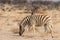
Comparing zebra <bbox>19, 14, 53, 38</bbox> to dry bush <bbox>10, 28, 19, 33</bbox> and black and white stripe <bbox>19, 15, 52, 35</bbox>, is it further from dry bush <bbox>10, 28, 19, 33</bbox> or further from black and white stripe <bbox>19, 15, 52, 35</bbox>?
dry bush <bbox>10, 28, 19, 33</bbox>

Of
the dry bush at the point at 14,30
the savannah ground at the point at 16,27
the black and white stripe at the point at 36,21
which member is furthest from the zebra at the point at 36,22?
the dry bush at the point at 14,30

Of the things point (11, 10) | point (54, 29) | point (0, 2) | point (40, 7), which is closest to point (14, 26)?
point (54, 29)

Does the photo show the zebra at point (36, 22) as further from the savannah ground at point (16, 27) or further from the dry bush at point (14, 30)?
the dry bush at point (14, 30)

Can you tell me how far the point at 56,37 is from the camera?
573cm

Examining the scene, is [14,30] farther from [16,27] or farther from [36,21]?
[36,21]

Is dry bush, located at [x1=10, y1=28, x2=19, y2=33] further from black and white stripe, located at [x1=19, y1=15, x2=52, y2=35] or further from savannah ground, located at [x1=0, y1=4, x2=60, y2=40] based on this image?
black and white stripe, located at [x1=19, y1=15, x2=52, y2=35]

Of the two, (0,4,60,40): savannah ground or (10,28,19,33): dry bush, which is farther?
(10,28,19,33): dry bush

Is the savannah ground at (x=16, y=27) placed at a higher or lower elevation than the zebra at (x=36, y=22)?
lower

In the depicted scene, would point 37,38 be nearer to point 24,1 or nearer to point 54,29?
point 54,29

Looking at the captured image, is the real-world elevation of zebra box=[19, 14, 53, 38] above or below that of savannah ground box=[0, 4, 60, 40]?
above

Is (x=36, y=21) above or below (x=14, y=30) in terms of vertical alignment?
above

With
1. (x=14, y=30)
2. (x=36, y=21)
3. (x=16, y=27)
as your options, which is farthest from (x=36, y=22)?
(x=16, y=27)

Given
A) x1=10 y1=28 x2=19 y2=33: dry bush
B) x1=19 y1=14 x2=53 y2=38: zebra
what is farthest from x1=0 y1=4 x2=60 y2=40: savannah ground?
x1=19 y1=14 x2=53 y2=38: zebra

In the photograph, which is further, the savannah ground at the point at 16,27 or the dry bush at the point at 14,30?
the dry bush at the point at 14,30
